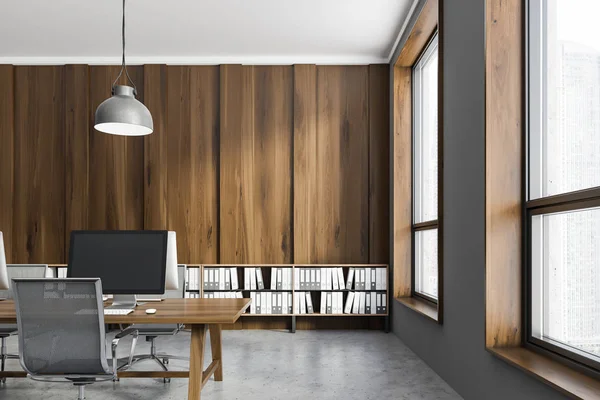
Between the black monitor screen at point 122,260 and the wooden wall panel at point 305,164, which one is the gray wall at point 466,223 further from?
the wooden wall panel at point 305,164

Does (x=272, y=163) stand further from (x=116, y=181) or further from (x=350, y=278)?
(x=116, y=181)

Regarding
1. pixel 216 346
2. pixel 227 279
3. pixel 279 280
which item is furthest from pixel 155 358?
pixel 279 280

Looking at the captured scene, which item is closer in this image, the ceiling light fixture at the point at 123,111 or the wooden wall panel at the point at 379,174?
the ceiling light fixture at the point at 123,111

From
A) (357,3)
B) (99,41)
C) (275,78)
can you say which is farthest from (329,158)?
(99,41)

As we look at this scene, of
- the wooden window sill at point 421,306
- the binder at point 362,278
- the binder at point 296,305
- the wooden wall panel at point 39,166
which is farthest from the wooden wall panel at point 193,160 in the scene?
the wooden window sill at point 421,306

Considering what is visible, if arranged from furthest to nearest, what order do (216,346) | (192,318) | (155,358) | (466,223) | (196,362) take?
(155,358), (216,346), (466,223), (196,362), (192,318)

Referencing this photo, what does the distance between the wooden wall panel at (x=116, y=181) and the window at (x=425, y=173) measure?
3413mm

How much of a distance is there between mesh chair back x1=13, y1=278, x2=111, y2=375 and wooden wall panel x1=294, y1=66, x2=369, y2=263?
4.00 metres

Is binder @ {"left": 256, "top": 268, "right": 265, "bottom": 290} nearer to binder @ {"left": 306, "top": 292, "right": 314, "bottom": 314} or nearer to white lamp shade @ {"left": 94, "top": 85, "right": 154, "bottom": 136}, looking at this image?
binder @ {"left": 306, "top": 292, "right": 314, "bottom": 314}

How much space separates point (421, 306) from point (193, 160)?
3371mm

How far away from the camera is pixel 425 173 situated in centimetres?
603

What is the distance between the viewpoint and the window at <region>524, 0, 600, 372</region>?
2705 mm

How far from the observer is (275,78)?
704cm

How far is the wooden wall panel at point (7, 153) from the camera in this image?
22.7 feet
